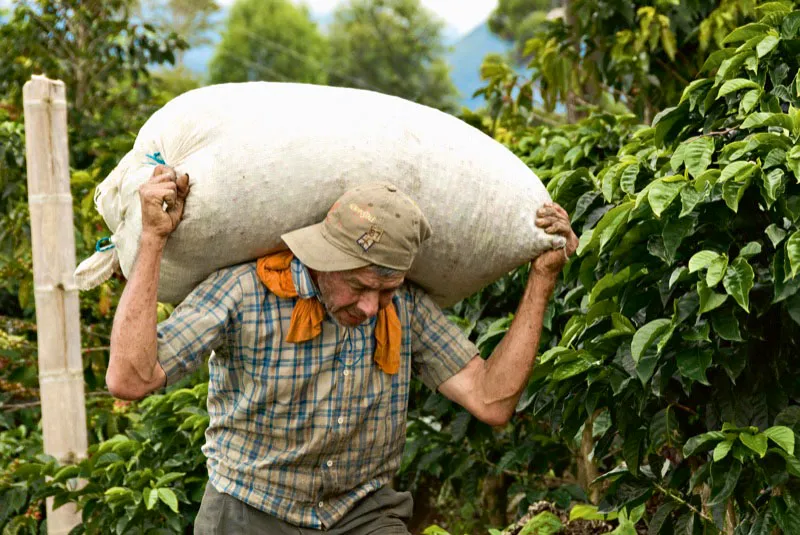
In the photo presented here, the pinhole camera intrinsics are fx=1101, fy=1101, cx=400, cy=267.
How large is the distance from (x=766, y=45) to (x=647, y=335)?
0.77 meters

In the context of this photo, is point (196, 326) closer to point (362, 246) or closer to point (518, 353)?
point (362, 246)

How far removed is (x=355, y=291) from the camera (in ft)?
8.20

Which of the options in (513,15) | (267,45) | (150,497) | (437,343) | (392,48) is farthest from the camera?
(267,45)

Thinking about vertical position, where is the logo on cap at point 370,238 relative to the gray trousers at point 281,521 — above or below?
above

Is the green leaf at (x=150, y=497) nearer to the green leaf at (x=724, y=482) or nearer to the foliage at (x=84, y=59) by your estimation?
the green leaf at (x=724, y=482)

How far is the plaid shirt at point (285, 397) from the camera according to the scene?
254 centimetres

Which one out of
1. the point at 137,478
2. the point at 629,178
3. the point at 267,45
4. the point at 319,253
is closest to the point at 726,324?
the point at 629,178

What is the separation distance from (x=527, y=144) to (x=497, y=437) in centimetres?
114

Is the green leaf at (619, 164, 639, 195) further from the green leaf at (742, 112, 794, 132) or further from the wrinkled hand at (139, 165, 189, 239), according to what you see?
the wrinkled hand at (139, 165, 189, 239)

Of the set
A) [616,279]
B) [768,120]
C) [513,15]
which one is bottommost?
[513,15]

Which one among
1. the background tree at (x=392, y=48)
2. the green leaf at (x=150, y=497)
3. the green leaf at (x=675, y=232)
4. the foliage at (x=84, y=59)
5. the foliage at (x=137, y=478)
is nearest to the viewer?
the green leaf at (x=675, y=232)

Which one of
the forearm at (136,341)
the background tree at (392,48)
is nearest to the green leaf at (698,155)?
the forearm at (136,341)

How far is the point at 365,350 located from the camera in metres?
2.64

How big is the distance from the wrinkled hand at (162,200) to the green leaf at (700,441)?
1239mm
